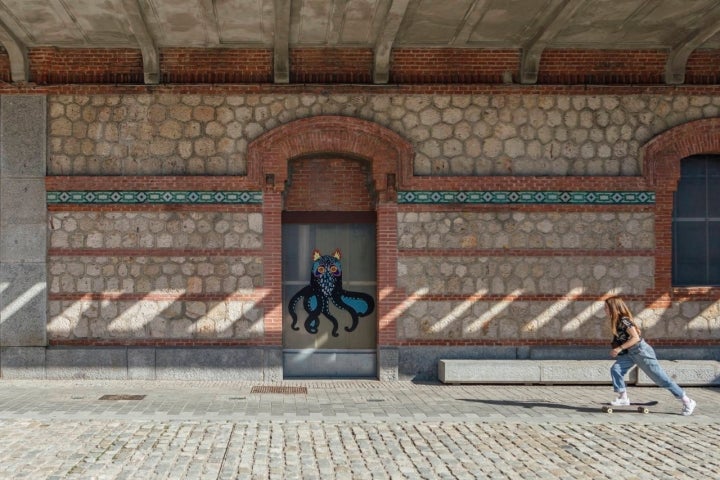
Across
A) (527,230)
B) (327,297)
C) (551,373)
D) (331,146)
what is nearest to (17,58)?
(331,146)

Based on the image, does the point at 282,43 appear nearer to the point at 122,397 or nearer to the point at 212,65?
the point at 212,65

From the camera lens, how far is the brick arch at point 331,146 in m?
12.1

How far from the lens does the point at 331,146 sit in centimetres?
1212

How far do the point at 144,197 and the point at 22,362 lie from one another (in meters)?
3.13

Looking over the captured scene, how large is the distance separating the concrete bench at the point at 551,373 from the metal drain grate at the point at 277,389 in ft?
7.30

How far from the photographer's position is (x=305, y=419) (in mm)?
8922

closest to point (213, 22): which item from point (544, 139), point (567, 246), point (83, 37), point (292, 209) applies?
point (83, 37)

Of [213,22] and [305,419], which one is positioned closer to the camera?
[305,419]

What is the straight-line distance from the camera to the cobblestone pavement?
6.95 meters

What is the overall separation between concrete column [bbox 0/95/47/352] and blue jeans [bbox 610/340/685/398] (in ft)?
27.4

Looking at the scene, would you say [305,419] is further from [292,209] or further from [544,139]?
[544,139]

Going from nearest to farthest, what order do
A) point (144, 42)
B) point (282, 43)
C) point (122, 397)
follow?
point (122, 397)
point (144, 42)
point (282, 43)

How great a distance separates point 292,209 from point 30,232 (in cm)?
403

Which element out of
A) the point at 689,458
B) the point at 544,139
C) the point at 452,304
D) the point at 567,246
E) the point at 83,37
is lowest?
the point at 689,458
